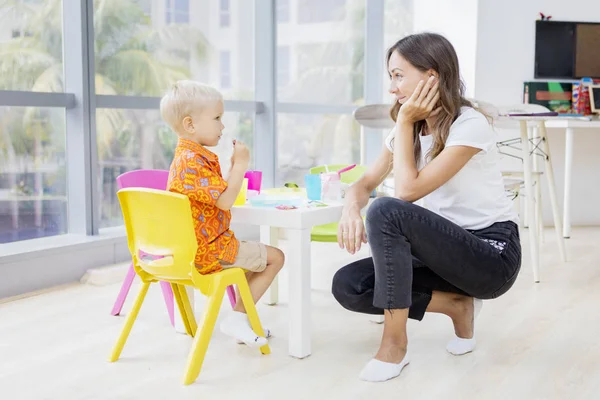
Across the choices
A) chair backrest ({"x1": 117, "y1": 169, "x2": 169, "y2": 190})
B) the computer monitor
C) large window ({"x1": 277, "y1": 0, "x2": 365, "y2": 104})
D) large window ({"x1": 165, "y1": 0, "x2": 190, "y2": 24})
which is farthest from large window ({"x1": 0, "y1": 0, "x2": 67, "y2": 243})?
the computer monitor

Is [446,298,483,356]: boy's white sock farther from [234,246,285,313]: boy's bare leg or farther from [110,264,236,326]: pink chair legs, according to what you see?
[110,264,236,326]: pink chair legs

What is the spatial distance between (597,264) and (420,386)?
2.24 metres

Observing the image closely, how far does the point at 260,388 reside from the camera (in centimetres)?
190

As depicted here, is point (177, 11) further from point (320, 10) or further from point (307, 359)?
point (307, 359)

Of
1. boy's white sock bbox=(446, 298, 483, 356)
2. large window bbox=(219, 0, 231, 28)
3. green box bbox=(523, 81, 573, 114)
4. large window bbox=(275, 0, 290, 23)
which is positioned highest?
large window bbox=(275, 0, 290, 23)

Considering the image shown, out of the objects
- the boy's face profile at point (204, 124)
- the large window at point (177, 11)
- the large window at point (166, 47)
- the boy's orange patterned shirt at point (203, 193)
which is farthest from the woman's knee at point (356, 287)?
the large window at point (177, 11)

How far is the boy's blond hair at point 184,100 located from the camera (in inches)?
81.0

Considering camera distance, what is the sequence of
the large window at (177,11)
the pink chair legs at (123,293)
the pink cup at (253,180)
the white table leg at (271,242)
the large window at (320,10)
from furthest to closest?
the large window at (320,10) → the large window at (177,11) → the white table leg at (271,242) → the pink chair legs at (123,293) → the pink cup at (253,180)

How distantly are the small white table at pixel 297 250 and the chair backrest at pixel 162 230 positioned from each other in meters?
0.30

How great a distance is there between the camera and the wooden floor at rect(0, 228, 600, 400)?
1891 millimetres

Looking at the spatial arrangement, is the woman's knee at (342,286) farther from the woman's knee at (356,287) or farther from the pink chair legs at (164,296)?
the pink chair legs at (164,296)

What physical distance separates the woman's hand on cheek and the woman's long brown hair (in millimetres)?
28

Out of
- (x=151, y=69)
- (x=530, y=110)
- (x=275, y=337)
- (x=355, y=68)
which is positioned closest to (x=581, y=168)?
(x=530, y=110)

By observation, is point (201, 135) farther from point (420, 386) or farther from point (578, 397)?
point (578, 397)
